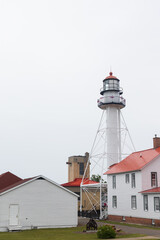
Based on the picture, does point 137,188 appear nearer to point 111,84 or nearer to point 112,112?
point 112,112

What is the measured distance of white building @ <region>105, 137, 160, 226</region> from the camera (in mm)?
33562

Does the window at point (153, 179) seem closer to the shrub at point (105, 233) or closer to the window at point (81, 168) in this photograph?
the shrub at point (105, 233)

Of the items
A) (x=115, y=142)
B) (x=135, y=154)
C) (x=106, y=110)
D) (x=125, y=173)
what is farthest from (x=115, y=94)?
(x=125, y=173)

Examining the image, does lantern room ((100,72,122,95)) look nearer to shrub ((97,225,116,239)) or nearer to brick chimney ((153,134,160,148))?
brick chimney ((153,134,160,148))

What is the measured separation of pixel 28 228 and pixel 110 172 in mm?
15195

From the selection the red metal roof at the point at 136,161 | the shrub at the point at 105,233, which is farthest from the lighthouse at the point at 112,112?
the shrub at the point at 105,233

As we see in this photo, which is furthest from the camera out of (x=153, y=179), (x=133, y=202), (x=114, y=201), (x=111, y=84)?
(x=111, y=84)

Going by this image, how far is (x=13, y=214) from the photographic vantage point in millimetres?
29984

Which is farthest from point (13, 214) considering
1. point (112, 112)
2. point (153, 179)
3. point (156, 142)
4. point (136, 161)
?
point (112, 112)

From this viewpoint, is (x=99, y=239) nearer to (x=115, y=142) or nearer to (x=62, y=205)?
(x=62, y=205)

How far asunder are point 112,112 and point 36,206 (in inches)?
828

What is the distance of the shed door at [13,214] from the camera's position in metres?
29.8

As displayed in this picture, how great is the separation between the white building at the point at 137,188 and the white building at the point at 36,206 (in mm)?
7645

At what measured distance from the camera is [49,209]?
31812 mm
